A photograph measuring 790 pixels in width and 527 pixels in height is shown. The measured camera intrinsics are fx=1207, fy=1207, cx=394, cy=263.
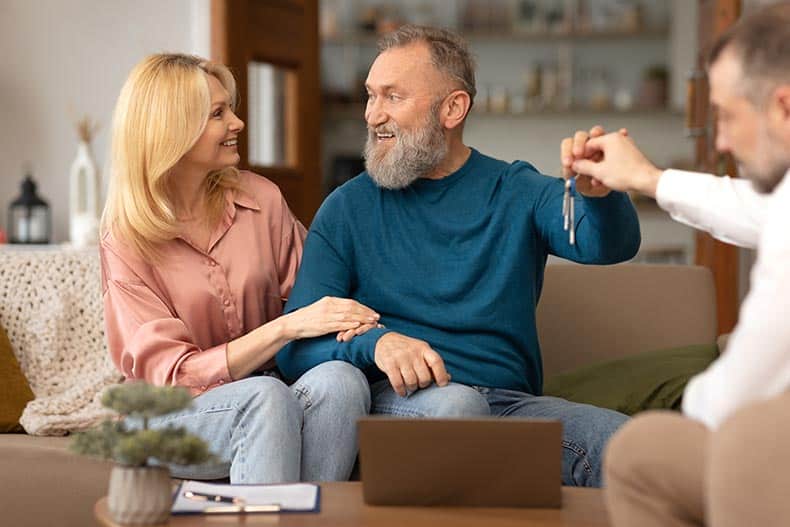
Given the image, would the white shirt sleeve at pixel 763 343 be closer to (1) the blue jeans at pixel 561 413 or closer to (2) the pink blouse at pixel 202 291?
(1) the blue jeans at pixel 561 413

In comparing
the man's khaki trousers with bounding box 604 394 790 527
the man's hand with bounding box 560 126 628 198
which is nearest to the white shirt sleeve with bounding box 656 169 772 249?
the man's hand with bounding box 560 126 628 198

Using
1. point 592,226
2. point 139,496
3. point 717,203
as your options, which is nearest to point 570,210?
point 592,226

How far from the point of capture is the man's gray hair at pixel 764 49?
152 cm

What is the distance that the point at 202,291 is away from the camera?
253cm

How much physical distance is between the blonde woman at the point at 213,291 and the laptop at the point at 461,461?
43cm

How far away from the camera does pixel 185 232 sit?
2570 mm

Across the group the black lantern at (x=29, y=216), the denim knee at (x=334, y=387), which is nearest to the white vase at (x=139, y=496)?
the denim knee at (x=334, y=387)

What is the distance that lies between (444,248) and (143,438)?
1.01 m

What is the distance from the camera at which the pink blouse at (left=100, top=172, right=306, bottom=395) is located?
2412mm

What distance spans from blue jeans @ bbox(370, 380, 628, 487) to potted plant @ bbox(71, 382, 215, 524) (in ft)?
2.08

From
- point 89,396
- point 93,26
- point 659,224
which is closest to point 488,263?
point 89,396

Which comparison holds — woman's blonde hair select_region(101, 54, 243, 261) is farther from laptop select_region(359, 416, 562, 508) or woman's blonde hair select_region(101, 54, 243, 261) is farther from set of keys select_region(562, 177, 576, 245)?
laptop select_region(359, 416, 562, 508)

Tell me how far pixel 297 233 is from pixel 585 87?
531cm

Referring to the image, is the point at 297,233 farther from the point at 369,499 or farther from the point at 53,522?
the point at 369,499
